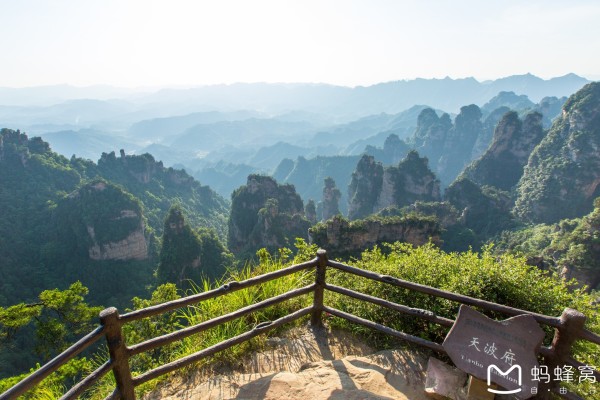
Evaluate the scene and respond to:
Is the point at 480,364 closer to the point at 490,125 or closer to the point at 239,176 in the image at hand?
the point at 490,125

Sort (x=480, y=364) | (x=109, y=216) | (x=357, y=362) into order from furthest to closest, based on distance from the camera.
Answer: (x=109, y=216) < (x=357, y=362) < (x=480, y=364)

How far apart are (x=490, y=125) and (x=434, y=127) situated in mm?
19151

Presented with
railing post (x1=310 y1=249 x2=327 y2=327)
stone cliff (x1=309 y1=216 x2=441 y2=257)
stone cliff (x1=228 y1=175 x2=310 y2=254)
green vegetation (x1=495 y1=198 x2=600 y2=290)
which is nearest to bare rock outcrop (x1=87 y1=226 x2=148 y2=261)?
stone cliff (x1=228 y1=175 x2=310 y2=254)

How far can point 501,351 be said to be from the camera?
3.12m

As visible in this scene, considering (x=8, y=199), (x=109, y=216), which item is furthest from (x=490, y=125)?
(x=8, y=199)

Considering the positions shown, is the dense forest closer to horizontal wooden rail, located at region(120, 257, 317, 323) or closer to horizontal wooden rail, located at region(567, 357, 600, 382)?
horizontal wooden rail, located at region(120, 257, 317, 323)

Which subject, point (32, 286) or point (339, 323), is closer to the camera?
point (339, 323)

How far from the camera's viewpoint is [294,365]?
4.15 meters

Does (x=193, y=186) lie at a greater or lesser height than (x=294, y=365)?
lesser

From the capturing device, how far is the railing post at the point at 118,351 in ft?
9.70

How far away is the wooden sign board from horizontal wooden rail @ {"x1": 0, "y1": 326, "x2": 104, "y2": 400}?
10.4 feet

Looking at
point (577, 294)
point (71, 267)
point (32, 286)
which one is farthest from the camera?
point (71, 267)

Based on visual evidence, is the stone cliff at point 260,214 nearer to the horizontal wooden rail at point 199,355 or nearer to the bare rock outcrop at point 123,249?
the bare rock outcrop at point 123,249

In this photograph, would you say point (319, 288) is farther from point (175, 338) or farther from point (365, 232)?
point (365, 232)
